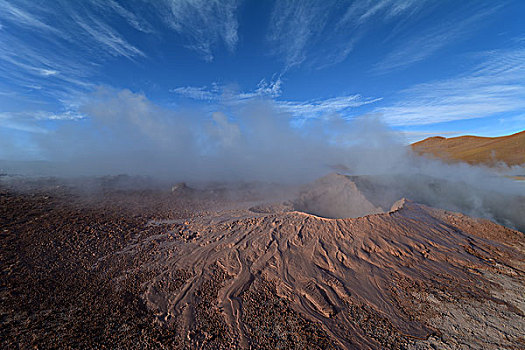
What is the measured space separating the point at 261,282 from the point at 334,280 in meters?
2.19

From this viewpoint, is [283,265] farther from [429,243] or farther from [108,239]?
[108,239]

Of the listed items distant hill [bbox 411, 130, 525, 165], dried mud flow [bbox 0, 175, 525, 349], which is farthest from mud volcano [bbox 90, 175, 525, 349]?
distant hill [bbox 411, 130, 525, 165]

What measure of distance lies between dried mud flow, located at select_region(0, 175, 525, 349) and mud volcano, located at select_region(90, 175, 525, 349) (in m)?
0.03

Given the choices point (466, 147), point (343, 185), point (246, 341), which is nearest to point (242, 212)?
point (246, 341)

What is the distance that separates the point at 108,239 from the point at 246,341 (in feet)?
23.5

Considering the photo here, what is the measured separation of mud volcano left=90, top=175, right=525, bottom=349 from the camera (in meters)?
4.01

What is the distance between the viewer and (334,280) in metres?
5.50

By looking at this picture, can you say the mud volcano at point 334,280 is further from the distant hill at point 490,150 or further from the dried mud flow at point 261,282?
the distant hill at point 490,150

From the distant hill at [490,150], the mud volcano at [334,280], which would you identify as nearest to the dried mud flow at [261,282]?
the mud volcano at [334,280]

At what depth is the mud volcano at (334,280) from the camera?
401 cm

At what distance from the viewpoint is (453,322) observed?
4.19 meters

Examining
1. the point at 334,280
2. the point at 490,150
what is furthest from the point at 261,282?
the point at 490,150

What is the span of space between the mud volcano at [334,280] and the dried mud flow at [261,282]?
0.03 m

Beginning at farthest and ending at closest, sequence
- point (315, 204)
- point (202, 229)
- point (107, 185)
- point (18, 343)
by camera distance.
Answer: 1. point (107, 185)
2. point (315, 204)
3. point (202, 229)
4. point (18, 343)
